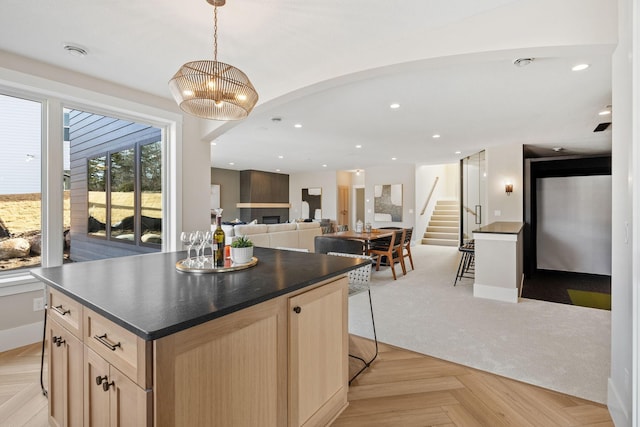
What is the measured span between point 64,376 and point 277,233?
512 cm

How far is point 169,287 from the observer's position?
1.38 m

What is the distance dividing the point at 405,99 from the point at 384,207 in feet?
21.0

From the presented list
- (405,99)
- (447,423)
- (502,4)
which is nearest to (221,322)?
(447,423)

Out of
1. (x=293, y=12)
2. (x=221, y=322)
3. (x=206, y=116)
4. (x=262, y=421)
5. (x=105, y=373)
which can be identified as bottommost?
(x=262, y=421)

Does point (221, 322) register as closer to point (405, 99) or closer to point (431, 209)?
point (405, 99)

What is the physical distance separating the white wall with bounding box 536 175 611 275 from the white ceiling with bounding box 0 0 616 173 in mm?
1798

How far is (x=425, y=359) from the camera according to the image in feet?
8.09

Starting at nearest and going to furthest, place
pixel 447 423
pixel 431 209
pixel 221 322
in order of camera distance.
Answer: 1. pixel 221 322
2. pixel 447 423
3. pixel 431 209

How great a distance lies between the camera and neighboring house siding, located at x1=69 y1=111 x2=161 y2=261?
3.22 m

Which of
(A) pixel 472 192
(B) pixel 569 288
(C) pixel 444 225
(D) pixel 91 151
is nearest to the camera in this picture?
(D) pixel 91 151

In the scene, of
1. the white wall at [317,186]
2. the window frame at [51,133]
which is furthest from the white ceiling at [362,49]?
the white wall at [317,186]

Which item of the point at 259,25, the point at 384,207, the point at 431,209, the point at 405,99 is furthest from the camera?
the point at 431,209

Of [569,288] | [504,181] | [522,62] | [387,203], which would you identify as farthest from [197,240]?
[387,203]

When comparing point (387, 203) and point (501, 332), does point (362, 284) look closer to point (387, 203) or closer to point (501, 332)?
point (501, 332)
